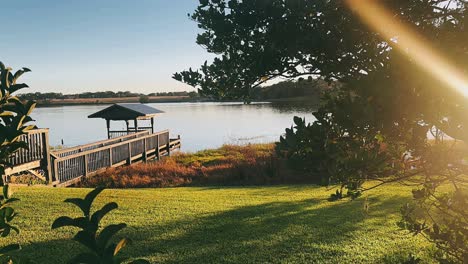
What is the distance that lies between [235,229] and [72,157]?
1009 cm

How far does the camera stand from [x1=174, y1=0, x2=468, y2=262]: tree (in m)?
1.69

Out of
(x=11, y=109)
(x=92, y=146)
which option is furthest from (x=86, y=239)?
(x=92, y=146)

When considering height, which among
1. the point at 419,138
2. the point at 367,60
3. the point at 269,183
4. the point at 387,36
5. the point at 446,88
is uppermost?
the point at 387,36

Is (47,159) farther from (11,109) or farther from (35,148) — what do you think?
(11,109)

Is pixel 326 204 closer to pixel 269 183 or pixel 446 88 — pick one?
pixel 269 183

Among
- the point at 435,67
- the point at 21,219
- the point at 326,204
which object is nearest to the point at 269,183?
the point at 326,204

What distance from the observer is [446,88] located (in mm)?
1637

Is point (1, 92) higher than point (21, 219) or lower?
higher

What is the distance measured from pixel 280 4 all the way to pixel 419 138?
46.6 inches

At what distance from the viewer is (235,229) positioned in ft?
21.6

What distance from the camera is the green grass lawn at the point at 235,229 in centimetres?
545

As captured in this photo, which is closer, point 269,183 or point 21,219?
point 21,219

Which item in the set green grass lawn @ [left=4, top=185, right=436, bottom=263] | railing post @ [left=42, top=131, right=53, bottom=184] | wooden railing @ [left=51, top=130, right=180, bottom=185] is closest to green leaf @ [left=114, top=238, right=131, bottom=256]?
green grass lawn @ [left=4, top=185, right=436, bottom=263]

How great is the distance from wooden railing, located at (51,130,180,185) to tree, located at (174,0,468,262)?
12.3m
